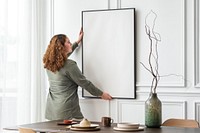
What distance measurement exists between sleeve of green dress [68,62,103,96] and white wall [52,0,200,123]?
31cm

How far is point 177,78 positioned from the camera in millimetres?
4711

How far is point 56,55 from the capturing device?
15.8ft

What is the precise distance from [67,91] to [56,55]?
1.33ft

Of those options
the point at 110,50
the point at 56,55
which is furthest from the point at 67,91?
the point at 110,50

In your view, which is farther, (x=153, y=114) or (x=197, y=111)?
(x=197, y=111)

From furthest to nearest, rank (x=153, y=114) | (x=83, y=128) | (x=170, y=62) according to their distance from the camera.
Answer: (x=170, y=62)
(x=153, y=114)
(x=83, y=128)

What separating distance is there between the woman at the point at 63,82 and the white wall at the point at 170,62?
39 cm

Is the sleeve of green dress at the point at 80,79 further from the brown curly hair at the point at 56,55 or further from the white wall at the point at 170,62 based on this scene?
the white wall at the point at 170,62

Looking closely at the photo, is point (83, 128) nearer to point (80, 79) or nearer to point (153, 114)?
point (153, 114)

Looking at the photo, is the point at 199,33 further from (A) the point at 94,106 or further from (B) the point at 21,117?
(B) the point at 21,117

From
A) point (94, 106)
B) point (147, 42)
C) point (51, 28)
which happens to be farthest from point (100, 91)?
point (51, 28)

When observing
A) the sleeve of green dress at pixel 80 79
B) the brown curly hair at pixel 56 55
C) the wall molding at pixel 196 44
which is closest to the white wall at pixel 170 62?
the wall molding at pixel 196 44

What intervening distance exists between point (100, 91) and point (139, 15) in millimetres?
937

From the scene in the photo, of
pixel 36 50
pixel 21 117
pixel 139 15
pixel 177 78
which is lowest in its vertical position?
pixel 21 117
